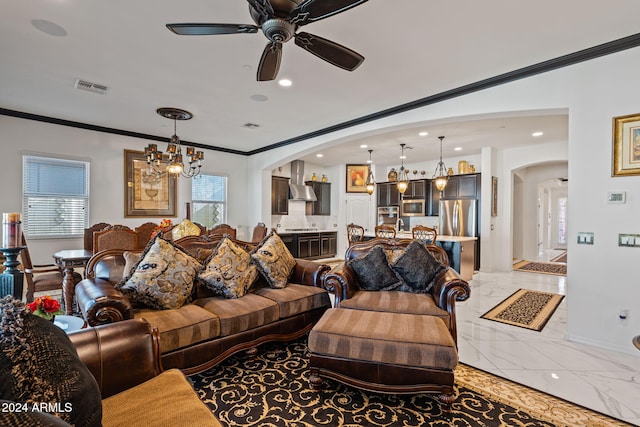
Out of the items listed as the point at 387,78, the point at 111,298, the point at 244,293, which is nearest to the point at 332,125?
the point at 387,78

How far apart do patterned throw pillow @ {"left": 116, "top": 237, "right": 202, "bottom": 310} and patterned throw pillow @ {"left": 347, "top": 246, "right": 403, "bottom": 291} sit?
5.17 ft

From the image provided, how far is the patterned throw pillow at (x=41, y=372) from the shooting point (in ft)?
2.46

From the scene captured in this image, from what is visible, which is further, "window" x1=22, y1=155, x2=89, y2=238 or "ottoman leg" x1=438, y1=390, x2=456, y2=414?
"window" x1=22, y1=155, x2=89, y2=238

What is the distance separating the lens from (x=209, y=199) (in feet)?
22.5

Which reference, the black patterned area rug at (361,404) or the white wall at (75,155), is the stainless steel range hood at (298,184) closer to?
the white wall at (75,155)

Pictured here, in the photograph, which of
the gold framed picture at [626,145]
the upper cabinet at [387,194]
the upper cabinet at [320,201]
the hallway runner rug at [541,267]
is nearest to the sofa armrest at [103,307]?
the gold framed picture at [626,145]

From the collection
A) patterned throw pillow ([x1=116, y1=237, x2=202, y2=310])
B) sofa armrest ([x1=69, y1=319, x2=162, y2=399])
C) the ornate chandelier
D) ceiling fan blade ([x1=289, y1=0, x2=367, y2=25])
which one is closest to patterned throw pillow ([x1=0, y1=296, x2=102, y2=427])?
sofa armrest ([x1=69, y1=319, x2=162, y2=399])

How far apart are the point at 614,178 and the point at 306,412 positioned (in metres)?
3.35

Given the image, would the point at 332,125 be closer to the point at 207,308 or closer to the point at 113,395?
the point at 207,308

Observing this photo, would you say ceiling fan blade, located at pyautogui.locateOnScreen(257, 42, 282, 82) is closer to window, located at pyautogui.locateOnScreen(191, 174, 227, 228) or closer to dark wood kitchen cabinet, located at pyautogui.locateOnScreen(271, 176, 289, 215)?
window, located at pyautogui.locateOnScreen(191, 174, 227, 228)

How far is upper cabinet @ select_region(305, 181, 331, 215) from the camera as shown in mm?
8852

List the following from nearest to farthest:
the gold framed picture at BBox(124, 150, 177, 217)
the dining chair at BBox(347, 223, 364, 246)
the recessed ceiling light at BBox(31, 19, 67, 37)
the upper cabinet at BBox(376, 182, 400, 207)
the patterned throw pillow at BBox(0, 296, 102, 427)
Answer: the patterned throw pillow at BBox(0, 296, 102, 427), the recessed ceiling light at BBox(31, 19, 67, 37), the gold framed picture at BBox(124, 150, 177, 217), the dining chair at BBox(347, 223, 364, 246), the upper cabinet at BBox(376, 182, 400, 207)

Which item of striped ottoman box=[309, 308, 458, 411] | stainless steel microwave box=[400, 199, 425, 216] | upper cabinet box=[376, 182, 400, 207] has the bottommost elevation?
striped ottoman box=[309, 308, 458, 411]

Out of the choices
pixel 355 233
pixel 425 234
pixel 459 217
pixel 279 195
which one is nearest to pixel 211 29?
pixel 425 234
